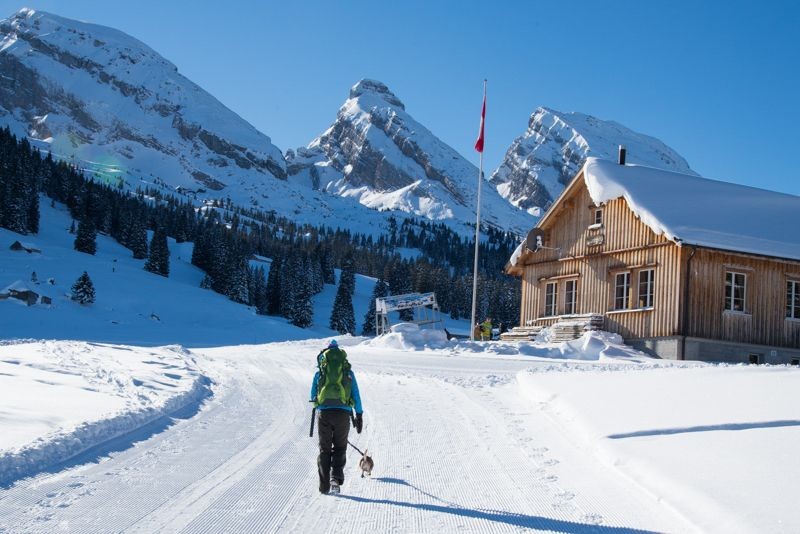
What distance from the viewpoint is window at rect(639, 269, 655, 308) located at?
24.1 metres

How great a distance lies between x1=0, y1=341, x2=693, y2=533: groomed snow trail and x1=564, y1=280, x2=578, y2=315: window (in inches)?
598

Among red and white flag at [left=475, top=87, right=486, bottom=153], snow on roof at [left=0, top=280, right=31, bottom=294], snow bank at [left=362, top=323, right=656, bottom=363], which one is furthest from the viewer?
snow on roof at [left=0, top=280, right=31, bottom=294]

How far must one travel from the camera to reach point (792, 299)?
936 inches

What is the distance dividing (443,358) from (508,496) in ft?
50.2

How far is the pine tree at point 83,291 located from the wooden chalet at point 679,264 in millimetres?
35420

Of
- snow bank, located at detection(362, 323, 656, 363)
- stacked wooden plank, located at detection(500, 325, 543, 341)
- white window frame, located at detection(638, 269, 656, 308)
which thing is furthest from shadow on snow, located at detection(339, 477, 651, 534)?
stacked wooden plank, located at detection(500, 325, 543, 341)

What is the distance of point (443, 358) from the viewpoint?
893 inches

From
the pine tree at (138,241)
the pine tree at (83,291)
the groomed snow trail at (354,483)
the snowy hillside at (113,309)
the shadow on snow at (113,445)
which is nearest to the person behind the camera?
the groomed snow trail at (354,483)

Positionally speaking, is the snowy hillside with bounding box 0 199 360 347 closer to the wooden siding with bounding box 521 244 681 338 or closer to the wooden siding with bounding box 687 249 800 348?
the wooden siding with bounding box 521 244 681 338

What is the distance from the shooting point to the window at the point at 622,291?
25.3 metres

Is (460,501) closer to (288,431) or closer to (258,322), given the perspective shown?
(288,431)

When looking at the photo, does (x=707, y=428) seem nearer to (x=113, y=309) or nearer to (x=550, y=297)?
(x=550, y=297)

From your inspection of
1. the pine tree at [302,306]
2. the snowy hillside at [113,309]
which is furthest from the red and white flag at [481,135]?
the pine tree at [302,306]

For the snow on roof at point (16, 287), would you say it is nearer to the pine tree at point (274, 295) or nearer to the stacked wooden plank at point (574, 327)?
the stacked wooden plank at point (574, 327)
